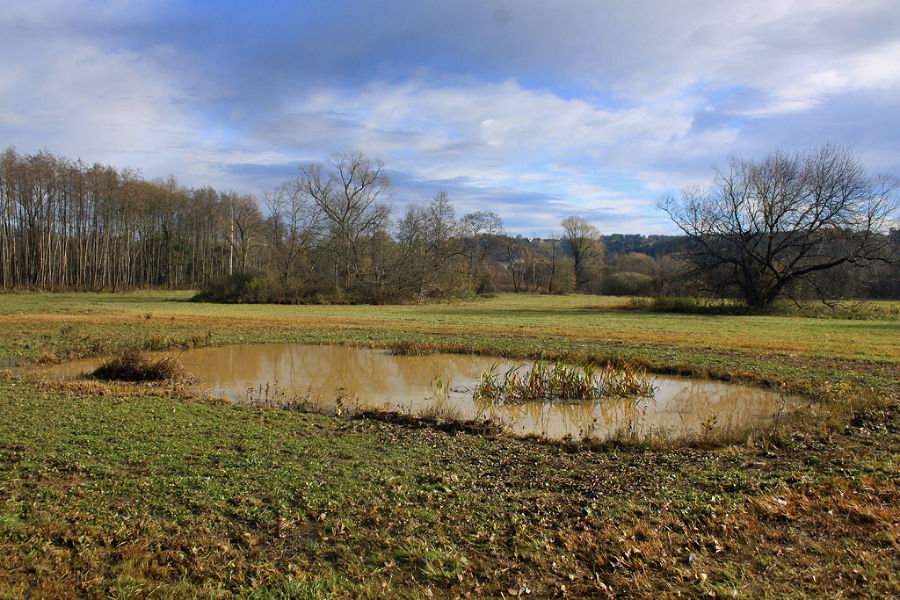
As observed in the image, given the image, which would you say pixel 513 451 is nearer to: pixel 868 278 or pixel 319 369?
pixel 319 369

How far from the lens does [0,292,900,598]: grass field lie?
3873 millimetres

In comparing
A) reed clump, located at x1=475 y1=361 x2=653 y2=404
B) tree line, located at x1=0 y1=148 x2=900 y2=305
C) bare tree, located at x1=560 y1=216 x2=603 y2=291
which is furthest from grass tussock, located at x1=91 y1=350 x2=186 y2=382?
bare tree, located at x1=560 y1=216 x2=603 y2=291

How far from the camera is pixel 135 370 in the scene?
11711mm

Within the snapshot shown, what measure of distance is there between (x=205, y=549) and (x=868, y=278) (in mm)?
43384

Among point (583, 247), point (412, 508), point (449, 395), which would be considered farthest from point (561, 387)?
point (583, 247)

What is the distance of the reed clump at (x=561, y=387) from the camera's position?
1131 cm

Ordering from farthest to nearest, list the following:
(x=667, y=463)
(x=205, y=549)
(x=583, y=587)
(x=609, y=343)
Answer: (x=609, y=343), (x=667, y=463), (x=205, y=549), (x=583, y=587)

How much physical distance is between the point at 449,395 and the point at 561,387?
249 cm

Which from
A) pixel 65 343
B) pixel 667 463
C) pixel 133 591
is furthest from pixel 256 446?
pixel 65 343

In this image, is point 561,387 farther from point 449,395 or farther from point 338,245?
point 338,245

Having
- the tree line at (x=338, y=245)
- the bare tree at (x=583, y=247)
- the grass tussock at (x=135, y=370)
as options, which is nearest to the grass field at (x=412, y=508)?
the grass tussock at (x=135, y=370)

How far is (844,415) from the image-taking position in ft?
29.3

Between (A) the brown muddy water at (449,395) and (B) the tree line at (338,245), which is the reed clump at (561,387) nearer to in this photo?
(A) the brown muddy water at (449,395)

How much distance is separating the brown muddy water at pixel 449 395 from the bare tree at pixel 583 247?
254 feet
